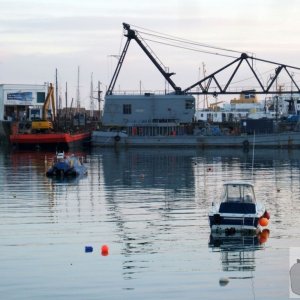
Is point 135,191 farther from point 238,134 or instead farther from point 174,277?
point 238,134

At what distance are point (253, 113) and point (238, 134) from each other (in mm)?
37613

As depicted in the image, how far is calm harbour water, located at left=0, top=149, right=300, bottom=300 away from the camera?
101ft

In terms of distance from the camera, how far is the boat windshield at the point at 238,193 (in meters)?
42.5

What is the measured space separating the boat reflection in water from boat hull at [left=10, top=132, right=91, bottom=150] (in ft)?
261

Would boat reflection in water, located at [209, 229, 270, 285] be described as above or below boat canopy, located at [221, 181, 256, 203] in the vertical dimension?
below

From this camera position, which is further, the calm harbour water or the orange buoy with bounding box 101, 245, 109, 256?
the orange buoy with bounding box 101, 245, 109, 256

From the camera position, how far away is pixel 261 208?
42312mm

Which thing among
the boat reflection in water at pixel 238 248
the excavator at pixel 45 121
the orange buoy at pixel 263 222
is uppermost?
the excavator at pixel 45 121

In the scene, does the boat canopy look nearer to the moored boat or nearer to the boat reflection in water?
the moored boat

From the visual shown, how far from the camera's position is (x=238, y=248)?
37781 millimetres

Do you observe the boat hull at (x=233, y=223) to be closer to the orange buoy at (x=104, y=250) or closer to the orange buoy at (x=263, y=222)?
the orange buoy at (x=263, y=222)

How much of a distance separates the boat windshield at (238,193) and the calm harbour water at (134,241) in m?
1.75

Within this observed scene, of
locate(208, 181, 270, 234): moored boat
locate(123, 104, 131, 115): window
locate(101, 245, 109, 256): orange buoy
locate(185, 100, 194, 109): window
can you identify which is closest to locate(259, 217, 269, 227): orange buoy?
locate(208, 181, 270, 234): moored boat

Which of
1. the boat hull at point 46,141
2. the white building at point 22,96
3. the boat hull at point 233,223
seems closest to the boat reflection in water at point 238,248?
the boat hull at point 233,223
